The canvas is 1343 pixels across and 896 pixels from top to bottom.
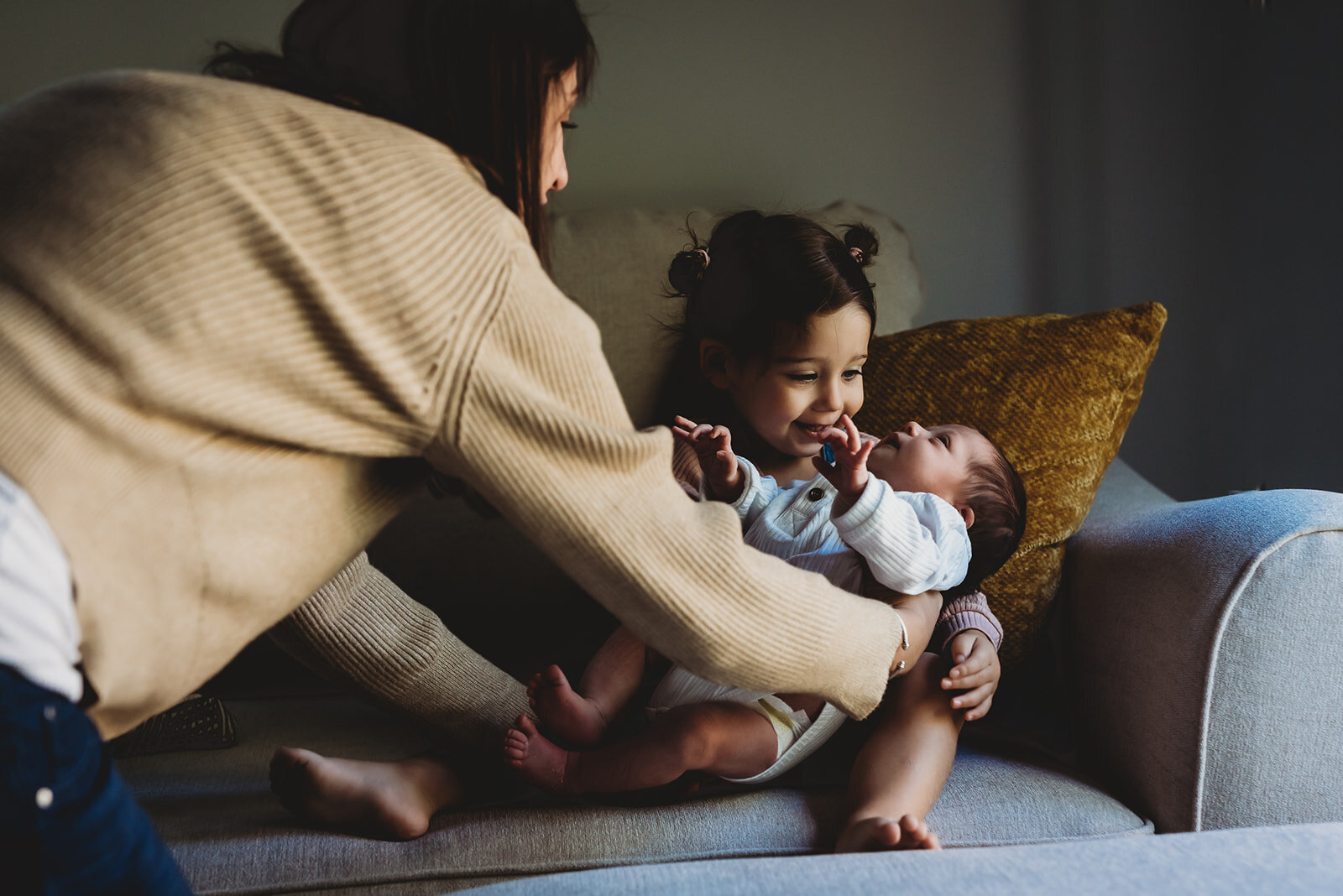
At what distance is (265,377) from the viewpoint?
591 millimetres

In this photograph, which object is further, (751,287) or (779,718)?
(751,287)

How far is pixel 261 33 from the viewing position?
69.9 inches

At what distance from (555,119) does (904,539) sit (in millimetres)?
535

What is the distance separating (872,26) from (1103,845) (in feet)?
5.16

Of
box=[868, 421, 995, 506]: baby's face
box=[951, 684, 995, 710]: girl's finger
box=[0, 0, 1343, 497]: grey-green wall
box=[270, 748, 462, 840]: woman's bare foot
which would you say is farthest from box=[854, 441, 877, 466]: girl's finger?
box=[0, 0, 1343, 497]: grey-green wall

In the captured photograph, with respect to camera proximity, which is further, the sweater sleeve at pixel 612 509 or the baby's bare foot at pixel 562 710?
the baby's bare foot at pixel 562 710

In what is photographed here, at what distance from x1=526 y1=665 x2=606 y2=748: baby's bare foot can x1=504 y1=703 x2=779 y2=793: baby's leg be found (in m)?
0.03

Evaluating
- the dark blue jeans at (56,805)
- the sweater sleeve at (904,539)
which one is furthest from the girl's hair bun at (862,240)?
the dark blue jeans at (56,805)

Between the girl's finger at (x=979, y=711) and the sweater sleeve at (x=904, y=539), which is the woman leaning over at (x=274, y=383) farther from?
the girl's finger at (x=979, y=711)

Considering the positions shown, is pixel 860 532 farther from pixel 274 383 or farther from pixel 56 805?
pixel 56 805

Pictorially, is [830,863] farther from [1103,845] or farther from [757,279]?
[757,279]

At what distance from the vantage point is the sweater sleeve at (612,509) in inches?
24.9

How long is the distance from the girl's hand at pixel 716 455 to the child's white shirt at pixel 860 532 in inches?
0.8

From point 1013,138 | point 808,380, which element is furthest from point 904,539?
point 1013,138
